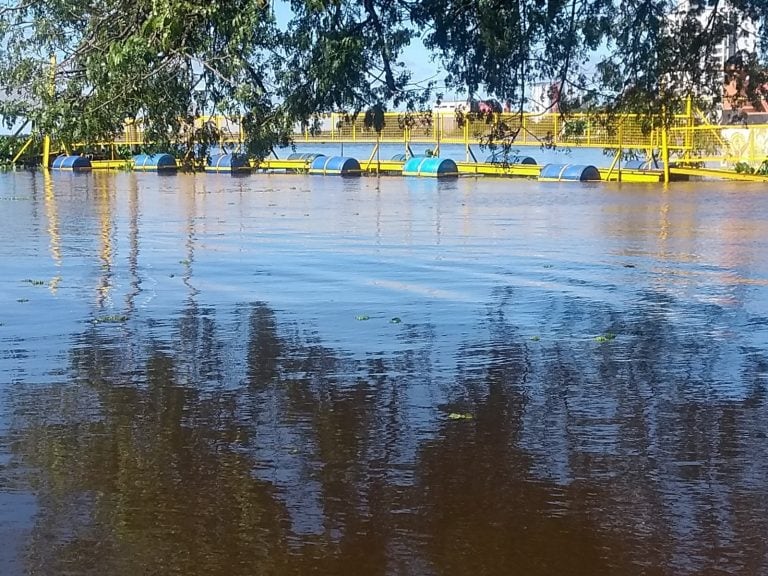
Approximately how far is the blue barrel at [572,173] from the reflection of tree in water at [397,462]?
27.4 m

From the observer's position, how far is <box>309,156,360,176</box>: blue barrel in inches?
1727

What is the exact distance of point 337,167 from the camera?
44156mm

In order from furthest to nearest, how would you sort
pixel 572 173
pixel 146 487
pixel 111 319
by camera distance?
pixel 572 173 → pixel 111 319 → pixel 146 487

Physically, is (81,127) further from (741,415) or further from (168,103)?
(741,415)

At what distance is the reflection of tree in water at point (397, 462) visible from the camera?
4.90 meters

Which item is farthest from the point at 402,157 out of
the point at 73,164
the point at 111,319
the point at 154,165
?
the point at 111,319

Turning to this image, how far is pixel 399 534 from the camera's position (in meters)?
5.09

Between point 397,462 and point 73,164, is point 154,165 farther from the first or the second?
point 397,462

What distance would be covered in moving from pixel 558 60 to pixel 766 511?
4262 mm

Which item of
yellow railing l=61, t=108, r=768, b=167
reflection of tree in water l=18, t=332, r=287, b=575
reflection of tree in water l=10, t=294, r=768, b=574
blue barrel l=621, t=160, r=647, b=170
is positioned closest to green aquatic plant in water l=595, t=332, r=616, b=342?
reflection of tree in water l=10, t=294, r=768, b=574

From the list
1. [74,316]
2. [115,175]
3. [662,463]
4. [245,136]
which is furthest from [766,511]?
[115,175]

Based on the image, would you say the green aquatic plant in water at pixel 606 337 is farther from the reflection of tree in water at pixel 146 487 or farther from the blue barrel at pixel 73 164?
the blue barrel at pixel 73 164

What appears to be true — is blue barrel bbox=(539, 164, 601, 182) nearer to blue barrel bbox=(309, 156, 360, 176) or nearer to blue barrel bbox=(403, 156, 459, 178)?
blue barrel bbox=(403, 156, 459, 178)

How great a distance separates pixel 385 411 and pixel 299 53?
7.83ft
